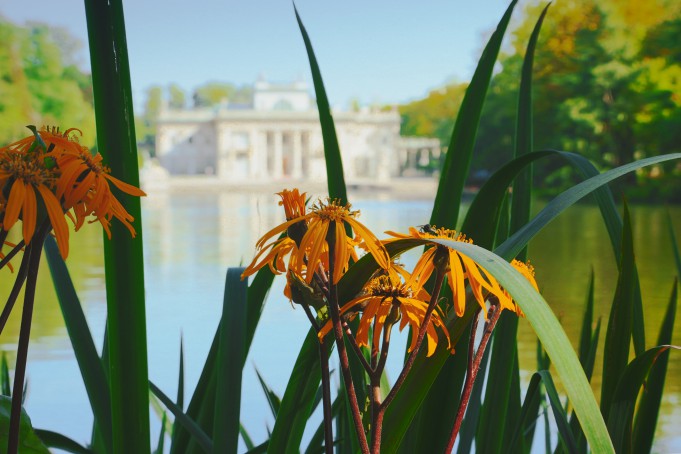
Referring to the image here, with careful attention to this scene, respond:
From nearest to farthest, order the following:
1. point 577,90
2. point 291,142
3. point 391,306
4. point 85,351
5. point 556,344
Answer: point 556,344
point 391,306
point 85,351
point 577,90
point 291,142

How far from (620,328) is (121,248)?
27cm

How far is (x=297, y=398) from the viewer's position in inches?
16.2

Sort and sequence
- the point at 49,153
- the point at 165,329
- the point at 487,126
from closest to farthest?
the point at 49,153, the point at 165,329, the point at 487,126

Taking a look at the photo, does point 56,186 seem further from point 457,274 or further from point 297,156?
point 297,156

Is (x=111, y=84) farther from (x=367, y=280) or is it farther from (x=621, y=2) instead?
(x=621, y=2)

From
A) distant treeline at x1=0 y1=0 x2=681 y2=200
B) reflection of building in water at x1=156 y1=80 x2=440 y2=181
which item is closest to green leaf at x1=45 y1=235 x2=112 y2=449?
distant treeline at x1=0 y1=0 x2=681 y2=200

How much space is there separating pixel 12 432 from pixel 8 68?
19.0 meters

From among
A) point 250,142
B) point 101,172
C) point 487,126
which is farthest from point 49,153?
point 250,142

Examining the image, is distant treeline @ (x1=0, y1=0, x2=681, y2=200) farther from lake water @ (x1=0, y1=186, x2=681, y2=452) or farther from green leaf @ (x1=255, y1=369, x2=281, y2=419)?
green leaf @ (x1=255, y1=369, x2=281, y2=419)

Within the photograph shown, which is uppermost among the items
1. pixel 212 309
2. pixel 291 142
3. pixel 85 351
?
pixel 85 351

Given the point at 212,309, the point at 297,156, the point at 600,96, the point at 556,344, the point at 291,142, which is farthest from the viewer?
the point at 291,142

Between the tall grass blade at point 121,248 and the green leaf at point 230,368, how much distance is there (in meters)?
0.06

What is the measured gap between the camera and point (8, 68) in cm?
1767

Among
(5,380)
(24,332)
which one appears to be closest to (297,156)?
(5,380)
